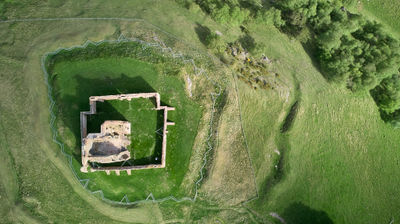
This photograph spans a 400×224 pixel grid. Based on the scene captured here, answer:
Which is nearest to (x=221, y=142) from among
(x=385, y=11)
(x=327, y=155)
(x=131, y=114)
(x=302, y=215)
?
(x=131, y=114)

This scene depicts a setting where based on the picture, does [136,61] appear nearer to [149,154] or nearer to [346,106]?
[149,154]

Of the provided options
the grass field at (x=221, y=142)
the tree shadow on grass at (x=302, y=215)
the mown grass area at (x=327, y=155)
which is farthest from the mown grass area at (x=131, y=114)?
the tree shadow on grass at (x=302, y=215)

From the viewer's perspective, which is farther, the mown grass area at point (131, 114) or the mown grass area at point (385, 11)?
the mown grass area at point (385, 11)

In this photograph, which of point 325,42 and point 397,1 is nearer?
point 325,42

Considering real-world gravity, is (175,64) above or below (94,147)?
above

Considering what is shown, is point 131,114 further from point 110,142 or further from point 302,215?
point 302,215

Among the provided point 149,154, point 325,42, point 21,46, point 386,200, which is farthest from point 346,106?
point 21,46

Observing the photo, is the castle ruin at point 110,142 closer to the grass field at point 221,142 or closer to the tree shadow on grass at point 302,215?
the grass field at point 221,142

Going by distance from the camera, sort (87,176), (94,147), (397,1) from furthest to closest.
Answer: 1. (397,1)
2. (87,176)
3. (94,147)

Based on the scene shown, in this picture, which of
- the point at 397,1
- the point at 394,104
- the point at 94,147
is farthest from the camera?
the point at 397,1
